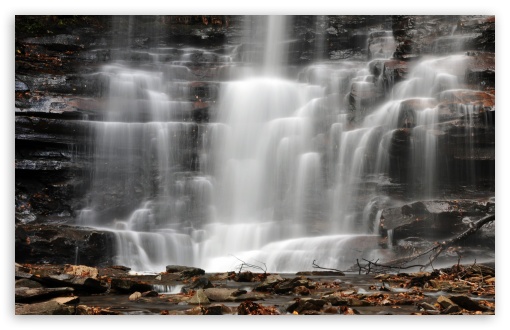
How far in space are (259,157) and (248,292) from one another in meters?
1.25

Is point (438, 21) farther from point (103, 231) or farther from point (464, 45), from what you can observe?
point (103, 231)

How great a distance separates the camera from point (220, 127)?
600cm

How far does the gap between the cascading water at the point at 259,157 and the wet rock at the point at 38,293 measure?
55cm

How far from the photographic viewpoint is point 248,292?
552cm

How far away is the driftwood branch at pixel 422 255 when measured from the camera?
5.73 meters

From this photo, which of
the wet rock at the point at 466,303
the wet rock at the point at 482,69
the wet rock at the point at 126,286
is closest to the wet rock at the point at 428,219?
the wet rock at the point at 466,303

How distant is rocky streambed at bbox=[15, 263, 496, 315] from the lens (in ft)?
17.7

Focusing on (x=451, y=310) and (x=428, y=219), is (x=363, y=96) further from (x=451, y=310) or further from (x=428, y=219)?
(x=451, y=310)

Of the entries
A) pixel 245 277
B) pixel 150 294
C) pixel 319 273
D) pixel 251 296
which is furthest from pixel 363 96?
pixel 150 294

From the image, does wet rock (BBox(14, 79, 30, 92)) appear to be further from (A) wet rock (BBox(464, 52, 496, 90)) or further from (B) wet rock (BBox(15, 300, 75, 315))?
(A) wet rock (BBox(464, 52, 496, 90))

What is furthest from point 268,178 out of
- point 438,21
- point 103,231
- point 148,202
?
point 438,21

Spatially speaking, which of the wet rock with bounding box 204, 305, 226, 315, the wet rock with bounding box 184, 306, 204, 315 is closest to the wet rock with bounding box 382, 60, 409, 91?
the wet rock with bounding box 204, 305, 226, 315

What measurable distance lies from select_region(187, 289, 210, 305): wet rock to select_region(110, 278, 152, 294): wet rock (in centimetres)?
42

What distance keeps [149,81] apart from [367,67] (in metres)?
2.02
